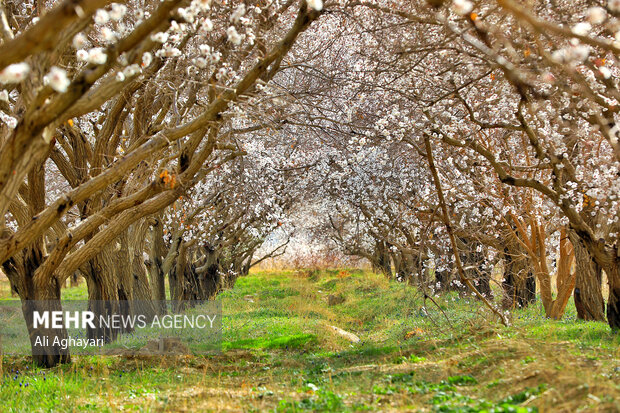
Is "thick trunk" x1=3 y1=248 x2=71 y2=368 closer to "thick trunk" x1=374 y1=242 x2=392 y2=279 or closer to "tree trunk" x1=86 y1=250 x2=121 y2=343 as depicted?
"tree trunk" x1=86 y1=250 x2=121 y2=343

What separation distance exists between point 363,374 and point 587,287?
5945mm

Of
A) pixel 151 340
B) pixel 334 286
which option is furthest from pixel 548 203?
pixel 334 286

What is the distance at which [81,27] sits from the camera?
424cm

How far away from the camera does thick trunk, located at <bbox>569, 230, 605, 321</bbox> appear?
10.7 meters

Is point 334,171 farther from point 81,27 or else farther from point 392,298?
point 81,27

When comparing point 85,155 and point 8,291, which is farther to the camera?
point 8,291

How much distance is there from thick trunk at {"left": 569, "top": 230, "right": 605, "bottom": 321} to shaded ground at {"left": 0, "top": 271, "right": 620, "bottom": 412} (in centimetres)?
93

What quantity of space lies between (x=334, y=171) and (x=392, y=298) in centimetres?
435

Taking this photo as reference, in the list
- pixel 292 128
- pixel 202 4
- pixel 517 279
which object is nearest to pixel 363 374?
pixel 202 4

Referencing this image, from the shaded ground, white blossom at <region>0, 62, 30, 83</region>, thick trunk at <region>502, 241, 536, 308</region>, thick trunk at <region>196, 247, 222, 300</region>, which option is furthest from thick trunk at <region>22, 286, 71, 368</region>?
→ thick trunk at <region>196, 247, 222, 300</region>

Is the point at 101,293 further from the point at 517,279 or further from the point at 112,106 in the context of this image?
the point at 517,279

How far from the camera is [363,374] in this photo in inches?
275

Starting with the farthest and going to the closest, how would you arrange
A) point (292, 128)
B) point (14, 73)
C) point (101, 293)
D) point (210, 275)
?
point (210, 275), point (292, 128), point (101, 293), point (14, 73)

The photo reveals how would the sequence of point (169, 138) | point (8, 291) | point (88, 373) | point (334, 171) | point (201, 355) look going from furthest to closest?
point (8, 291) → point (334, 171) → point (201, 355) → point (88, 373) → point (169, 138)
